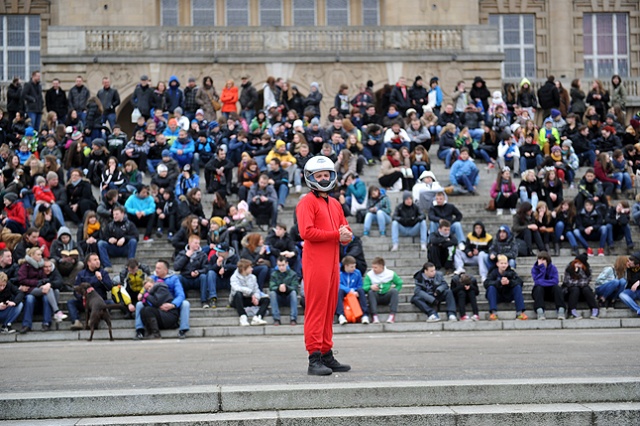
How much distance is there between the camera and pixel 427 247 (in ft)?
66.6

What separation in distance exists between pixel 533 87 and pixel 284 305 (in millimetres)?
19076

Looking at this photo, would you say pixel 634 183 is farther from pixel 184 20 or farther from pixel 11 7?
pixel 11 7

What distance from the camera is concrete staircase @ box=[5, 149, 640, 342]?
17344 millimetres

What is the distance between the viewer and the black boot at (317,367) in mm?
9736

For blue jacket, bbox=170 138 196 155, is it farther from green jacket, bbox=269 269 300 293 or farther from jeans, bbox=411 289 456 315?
jeans, bbox=411 289 456 315

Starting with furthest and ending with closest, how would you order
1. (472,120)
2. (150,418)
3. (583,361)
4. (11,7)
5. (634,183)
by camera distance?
(11,7) → (472,120) → (634,183) → (583,361) → (150,418)

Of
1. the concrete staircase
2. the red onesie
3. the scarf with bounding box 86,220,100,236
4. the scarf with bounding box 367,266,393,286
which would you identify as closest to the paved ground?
the red onesie

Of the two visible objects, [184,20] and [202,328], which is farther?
[184,20]

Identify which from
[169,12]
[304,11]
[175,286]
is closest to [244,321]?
[175,286]

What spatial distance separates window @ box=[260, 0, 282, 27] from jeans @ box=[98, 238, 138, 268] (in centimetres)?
1811

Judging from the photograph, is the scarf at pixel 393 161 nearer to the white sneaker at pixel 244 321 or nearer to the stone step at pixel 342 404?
the white sneaker at pixel 244 321

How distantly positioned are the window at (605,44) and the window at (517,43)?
2.01 m

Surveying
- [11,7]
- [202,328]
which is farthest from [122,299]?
[11,7]

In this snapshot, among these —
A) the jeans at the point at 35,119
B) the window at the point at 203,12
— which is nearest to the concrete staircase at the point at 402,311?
the jeans at the point at 35,119
